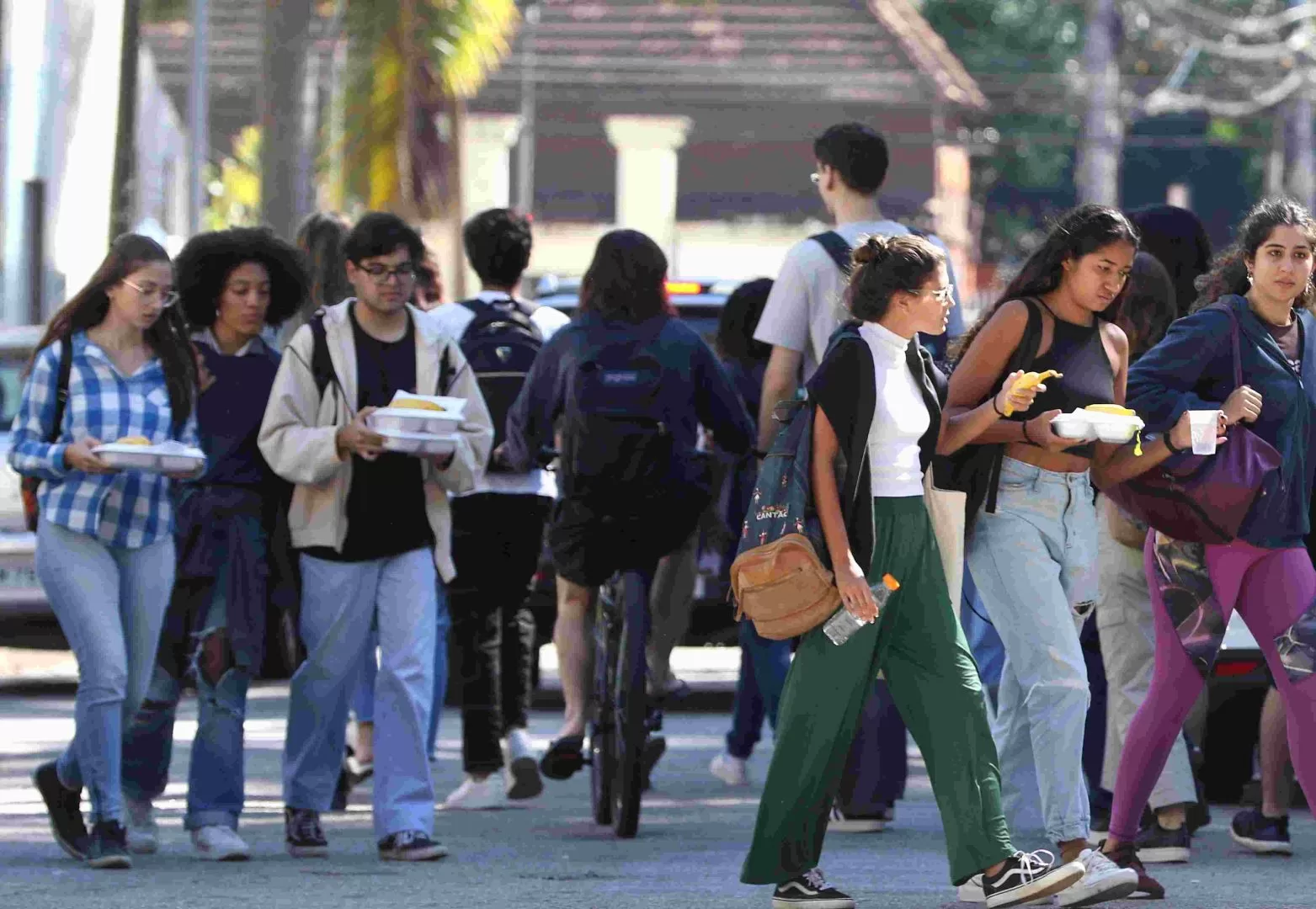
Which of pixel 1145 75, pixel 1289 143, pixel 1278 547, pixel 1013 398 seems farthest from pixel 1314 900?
pixel 1145 75

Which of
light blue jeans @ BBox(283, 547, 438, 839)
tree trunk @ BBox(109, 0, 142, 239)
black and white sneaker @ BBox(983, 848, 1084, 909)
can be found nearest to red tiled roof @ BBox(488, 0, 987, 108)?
tree trunk @ BBox(109, 0, 142, 239)

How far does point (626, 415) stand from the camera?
9852 mm

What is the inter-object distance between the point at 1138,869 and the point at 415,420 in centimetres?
248

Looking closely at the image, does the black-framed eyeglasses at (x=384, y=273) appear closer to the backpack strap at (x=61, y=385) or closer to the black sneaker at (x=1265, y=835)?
→ the backpack strap at (x=61, y=385)

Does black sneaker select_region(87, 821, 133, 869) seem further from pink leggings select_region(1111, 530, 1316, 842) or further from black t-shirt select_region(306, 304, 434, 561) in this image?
pink leggings select_region(1111, 530, 1316, 842)

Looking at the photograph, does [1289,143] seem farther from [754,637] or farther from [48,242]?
[754,637]

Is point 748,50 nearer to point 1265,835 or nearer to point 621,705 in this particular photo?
point 621,705

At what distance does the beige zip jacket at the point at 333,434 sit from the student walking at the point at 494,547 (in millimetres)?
1339

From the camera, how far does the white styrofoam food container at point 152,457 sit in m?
8.73

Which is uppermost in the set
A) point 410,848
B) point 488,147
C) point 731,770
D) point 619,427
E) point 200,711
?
point 488,147

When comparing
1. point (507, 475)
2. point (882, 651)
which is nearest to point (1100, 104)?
point (507, 475)

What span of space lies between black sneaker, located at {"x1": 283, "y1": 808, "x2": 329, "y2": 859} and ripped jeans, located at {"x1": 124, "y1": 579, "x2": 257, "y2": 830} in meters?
0.20

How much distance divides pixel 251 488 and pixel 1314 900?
3497mm

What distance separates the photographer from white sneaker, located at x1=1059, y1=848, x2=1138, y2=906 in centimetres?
755
